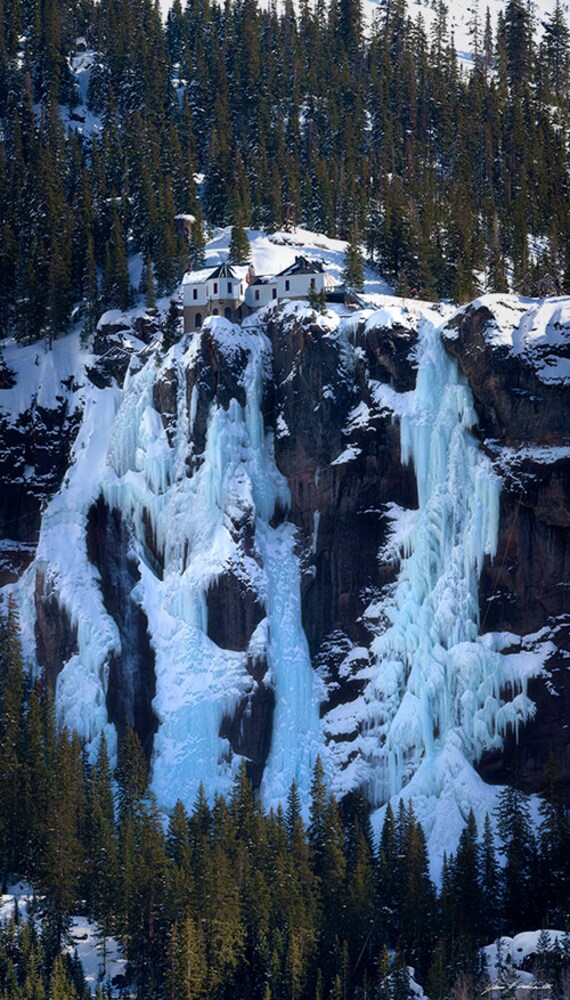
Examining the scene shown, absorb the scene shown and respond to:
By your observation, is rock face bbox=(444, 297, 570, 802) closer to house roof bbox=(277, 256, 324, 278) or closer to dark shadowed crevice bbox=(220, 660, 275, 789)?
dark shadowed crevice bbox=(220, 660, 275, 789)

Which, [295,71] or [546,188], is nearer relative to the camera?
[546,188]

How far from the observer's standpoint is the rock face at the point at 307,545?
3489 inches

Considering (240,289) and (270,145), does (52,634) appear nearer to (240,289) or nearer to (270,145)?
(240,289)

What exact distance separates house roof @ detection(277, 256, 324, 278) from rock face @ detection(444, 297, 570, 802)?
1574cm

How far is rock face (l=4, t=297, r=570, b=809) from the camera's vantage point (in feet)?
291

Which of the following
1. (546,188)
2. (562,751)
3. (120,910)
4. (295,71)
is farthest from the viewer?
(295,71)

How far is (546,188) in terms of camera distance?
406 ft

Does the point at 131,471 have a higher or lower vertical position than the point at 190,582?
higher

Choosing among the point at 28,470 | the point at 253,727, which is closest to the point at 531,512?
the point at 253,727

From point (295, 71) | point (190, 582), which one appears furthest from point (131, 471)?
point (295, 71)

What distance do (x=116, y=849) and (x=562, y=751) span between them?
70.1 feet

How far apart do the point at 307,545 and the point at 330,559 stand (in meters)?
1.71

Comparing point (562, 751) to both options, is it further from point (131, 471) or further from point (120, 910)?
point (131, 471)

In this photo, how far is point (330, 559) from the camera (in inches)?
3703
